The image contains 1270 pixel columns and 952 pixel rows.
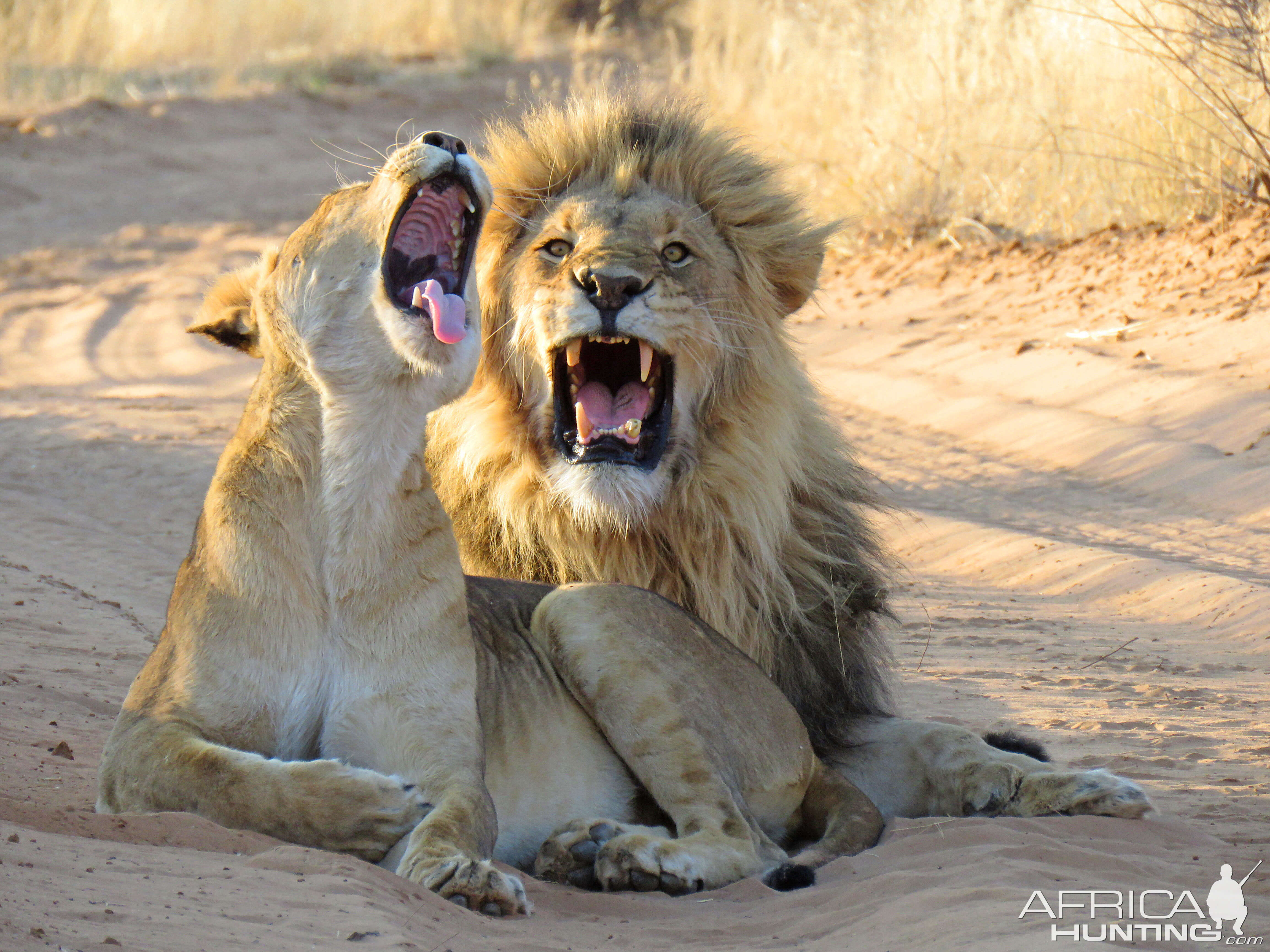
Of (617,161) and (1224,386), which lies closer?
(617,161)

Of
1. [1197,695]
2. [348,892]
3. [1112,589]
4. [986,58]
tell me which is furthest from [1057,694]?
[986,58]

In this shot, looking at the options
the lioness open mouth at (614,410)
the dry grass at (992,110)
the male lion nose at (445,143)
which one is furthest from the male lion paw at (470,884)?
the dry grass at (992,110)

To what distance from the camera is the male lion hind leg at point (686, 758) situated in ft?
11.0

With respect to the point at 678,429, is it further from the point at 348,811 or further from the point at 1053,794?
the point at 348,811

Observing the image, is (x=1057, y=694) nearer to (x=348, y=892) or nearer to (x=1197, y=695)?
(x=1197, y=695)

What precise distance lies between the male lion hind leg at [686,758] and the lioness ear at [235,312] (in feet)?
3.26

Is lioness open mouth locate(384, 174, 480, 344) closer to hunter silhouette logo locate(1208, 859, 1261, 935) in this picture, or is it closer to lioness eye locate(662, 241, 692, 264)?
lioness eye locate(662, 241, 692, 264)

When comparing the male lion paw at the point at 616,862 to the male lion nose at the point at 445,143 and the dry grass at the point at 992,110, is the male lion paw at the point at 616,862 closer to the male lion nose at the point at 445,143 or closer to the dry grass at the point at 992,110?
the male lion nose at the point at 445,143

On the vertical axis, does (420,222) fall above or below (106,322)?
above

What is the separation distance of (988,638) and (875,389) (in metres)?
3.90

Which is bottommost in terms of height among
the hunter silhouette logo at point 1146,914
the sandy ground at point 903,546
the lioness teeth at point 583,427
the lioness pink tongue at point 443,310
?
the sandy ground at point 903,546

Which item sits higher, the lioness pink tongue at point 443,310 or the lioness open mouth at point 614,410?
the lioness pink tongue at point 443,310

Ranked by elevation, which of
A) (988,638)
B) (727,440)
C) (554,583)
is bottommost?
(988,638)

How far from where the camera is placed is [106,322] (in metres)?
11.6
